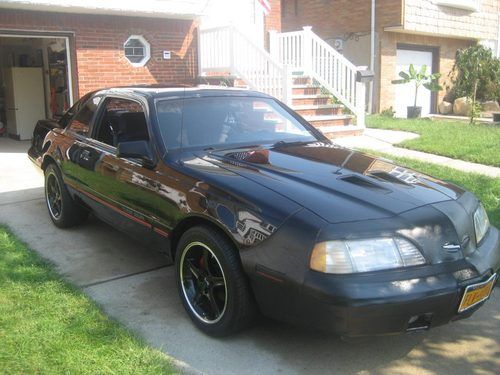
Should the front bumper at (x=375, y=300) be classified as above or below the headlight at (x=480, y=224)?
below

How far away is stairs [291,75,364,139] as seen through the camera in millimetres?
11337

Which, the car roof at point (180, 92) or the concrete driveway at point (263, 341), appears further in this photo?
the car roof at point (180, 92)

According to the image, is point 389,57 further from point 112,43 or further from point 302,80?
point 112,43

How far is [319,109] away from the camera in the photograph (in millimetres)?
11797

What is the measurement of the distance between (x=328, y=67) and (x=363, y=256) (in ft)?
33.4

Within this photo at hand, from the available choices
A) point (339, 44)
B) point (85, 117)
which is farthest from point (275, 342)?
point (339, 44)

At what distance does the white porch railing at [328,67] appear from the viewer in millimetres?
11930

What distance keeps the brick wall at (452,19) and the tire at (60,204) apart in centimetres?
1230

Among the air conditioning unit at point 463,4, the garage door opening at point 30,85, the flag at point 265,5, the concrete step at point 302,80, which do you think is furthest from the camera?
the air conditioning unit at point 463,4

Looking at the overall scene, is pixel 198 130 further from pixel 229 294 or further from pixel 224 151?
pixel 229 294

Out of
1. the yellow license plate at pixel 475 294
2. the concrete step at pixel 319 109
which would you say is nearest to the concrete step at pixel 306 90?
the concrete step at pixel 319 109

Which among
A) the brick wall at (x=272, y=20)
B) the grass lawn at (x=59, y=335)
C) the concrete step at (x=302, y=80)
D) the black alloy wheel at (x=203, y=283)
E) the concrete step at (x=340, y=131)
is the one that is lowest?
the grass lawn at (x=59, y=335)

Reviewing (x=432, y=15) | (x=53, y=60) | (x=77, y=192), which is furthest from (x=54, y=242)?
(x=432, y=15)

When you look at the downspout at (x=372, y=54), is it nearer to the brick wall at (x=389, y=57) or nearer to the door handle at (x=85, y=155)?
the brick wall at (x=389, y=57)
